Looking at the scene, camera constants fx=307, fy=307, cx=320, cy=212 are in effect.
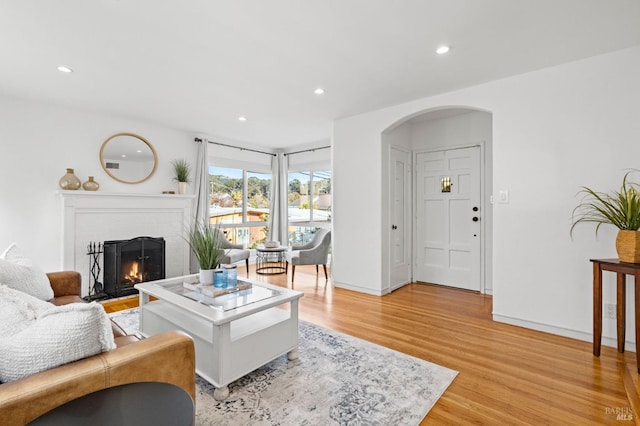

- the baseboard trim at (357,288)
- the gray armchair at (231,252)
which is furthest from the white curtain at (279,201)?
the baseboard trim at (357,288)

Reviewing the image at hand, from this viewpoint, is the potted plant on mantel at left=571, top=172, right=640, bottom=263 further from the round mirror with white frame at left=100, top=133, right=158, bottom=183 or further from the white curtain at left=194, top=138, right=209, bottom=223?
the round mirror with white frame at left=100, top=133, right=158, bottom=183

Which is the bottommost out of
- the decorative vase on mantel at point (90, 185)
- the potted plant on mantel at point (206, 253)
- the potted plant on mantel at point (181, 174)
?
the potted plant on mantel at point (206, 253)

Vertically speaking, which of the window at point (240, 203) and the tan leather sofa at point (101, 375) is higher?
the window at point (240, 203)

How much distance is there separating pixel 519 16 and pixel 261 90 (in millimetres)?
2460

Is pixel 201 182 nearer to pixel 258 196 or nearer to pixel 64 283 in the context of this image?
pixel 258 196

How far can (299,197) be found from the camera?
6711mm

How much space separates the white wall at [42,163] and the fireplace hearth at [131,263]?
58 centimetres

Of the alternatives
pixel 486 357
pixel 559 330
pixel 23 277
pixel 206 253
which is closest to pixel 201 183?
pixel 206 253

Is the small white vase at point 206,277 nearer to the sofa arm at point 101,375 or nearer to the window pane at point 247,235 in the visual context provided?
the sofa arm at point 101,375

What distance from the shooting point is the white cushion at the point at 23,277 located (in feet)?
6.98

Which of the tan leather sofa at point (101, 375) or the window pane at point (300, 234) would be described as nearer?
the tan leather sofa at point (101, 375)

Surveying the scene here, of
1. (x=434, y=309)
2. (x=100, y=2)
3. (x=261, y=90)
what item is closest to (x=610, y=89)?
(x=434, y=309)

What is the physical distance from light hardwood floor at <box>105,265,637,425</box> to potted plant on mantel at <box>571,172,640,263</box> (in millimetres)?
873

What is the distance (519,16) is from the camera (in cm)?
214
